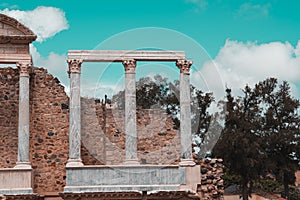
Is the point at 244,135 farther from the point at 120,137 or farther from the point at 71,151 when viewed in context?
the point at 71,151

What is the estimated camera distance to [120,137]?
2333 centimetres

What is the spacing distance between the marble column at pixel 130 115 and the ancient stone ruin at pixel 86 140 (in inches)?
1.4

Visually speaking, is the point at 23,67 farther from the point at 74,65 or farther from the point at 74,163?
the point at 74,163

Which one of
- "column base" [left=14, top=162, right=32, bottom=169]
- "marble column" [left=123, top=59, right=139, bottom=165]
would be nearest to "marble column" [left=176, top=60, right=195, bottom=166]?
"marble column" [left=123, top=59, right=139, bottom=165]

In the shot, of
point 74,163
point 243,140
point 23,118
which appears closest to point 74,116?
point 74,163

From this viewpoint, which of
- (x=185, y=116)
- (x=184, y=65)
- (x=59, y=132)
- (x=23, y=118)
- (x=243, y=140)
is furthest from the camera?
(x=243, y=140)

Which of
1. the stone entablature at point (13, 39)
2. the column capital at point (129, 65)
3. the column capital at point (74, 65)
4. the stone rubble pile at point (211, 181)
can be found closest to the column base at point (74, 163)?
the column capital at point (74, 65)

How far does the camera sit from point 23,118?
21.5m

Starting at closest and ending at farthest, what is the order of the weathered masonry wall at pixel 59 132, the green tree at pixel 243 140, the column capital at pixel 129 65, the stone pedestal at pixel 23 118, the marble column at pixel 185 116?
the stone pedestal at pixel 23 118
the marble column at pixel 185 116
the column capital at pixel 129 65
the weathered masonry wall at pixel 59 132
the green tree at pixel 243 140

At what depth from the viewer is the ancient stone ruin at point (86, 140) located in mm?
20922

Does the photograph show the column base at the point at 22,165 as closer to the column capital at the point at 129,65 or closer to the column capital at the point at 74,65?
the column capital at the point at 74,65

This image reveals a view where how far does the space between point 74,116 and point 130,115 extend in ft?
6.38

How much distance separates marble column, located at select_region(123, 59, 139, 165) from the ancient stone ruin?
0.03 m

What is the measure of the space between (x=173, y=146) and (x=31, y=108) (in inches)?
216
